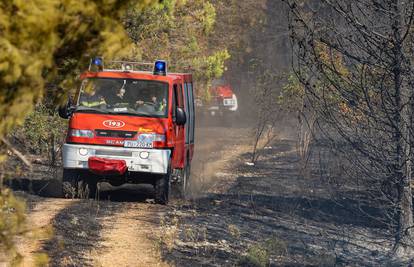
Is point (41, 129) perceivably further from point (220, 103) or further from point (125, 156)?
point (220, 103)

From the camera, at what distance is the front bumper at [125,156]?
15.2 m

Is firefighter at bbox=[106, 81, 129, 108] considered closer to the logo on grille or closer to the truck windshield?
the truck windshield

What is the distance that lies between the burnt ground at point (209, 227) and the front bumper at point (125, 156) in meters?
0.71

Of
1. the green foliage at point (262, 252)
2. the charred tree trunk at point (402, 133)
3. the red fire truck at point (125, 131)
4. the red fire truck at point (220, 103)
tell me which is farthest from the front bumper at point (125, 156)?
the red fire truck at point (220, 103)

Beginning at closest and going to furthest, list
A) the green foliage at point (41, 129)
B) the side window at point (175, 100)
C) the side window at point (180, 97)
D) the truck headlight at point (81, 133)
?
1. the truck headlight at point (81, 133)
2. the side window at point (175, 100)
3. the side window at point (180, 97)
4. the green foliage at point (41, 129)

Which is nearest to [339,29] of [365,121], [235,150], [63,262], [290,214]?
[365,121]

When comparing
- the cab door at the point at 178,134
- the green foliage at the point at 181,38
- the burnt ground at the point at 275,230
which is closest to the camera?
the burnt ground at the point at 275,230

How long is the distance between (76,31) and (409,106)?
6979 mm

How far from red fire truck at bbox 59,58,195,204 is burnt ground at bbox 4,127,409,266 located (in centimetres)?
64

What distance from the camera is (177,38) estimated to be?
85.7 feet

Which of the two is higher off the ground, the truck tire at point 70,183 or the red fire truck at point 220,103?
the red fire truck at point 220,103

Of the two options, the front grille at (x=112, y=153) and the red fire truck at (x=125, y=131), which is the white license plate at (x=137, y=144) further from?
the front grille at (x=112, y=153)

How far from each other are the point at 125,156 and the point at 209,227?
205cm

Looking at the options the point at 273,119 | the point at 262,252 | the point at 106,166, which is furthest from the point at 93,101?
the point at 273,119
